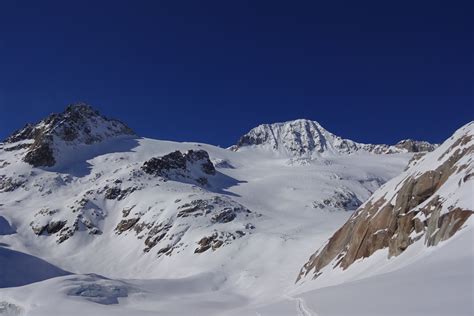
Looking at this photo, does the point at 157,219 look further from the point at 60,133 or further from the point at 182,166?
the point at 60,133

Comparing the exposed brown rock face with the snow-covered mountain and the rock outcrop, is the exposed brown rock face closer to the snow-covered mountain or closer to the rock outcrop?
the snow-covered mountain

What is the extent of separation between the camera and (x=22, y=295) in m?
53.8

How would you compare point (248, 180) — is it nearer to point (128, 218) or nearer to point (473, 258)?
point (128, 218)

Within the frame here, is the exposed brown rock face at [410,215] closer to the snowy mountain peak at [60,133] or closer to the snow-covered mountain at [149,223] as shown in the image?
the snow-covered mountain at [149,223]

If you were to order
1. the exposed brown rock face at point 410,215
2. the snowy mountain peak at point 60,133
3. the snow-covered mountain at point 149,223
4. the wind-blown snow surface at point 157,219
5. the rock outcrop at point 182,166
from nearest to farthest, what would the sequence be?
the exposed brown rock face at point 410,215, the wind-blown snow surface at point 157,219, the snow-covered mountain at point 149,223, the rock outcrop at point 182,166, the snowy mountain peak at point 60,133

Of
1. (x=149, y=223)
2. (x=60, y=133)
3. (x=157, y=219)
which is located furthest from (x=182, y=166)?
(x=60, y=133)

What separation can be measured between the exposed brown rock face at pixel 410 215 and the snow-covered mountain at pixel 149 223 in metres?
5.46

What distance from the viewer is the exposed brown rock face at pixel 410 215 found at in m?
28.2

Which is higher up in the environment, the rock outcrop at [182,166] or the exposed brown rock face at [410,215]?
the rock outcrop at [182,166]

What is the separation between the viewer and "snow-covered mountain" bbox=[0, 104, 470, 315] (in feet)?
186

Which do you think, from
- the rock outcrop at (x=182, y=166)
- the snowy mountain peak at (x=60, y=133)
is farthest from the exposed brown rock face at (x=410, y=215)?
the snowy mountain peak at (x=60, y=133)

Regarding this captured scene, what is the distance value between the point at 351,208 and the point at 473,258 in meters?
126

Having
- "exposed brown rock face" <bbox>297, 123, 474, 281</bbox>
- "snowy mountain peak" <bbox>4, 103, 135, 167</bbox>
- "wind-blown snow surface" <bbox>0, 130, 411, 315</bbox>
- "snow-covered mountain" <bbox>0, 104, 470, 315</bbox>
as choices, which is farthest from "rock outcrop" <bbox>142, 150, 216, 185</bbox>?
"exposed brown rock face" <bbox>297, 123, 474, 281</bbox>

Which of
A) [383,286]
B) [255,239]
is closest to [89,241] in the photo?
[255,239]
